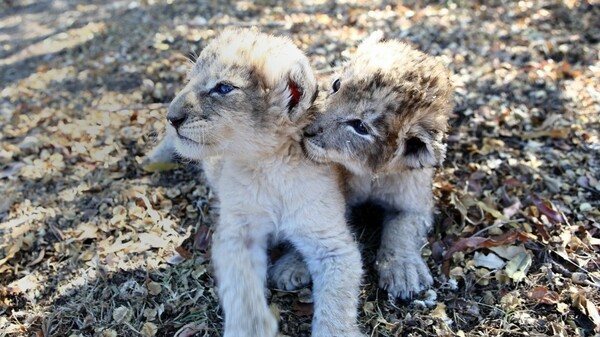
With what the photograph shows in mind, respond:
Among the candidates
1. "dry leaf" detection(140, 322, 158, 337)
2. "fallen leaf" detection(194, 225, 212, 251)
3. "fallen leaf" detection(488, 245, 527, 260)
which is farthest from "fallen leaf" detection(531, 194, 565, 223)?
"dry leaf" detection(140, 322, 158, 337)

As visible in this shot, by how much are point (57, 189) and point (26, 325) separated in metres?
1.72

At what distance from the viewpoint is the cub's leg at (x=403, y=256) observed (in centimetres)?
443

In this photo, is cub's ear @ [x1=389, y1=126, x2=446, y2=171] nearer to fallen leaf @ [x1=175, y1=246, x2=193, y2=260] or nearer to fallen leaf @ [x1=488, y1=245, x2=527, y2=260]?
fallen leaf @ [x1=488, y1=245, x2=527, y2=260]

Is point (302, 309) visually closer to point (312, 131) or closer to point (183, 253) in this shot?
point (183, 253)

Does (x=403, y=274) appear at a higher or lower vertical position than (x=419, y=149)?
lower

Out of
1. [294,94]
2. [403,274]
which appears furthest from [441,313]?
[294,94]

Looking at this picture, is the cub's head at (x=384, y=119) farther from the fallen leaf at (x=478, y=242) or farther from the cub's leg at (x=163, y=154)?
the cub's leg at (x=163, y=154)

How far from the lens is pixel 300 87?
13.0 feet

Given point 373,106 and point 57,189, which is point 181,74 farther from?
point 373,106

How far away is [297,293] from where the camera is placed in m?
4.46

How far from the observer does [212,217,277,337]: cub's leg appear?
12.7 feet

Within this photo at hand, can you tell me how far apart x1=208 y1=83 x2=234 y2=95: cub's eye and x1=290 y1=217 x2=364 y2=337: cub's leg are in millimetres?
1144

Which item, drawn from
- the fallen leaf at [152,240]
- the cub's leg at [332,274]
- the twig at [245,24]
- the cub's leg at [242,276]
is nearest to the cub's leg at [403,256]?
the cub's leg at [332,274]

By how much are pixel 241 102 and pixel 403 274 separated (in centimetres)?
185
